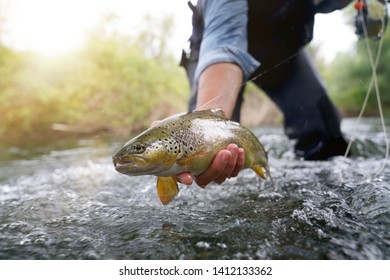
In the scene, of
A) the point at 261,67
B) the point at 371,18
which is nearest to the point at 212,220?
the point at 261,67

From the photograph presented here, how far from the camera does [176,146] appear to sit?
113 cm

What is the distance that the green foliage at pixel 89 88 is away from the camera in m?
9.84

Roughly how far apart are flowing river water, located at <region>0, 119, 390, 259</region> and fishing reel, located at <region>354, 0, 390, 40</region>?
88 centimetres

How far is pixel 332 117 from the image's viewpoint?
2.62m

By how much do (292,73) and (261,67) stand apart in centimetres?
35

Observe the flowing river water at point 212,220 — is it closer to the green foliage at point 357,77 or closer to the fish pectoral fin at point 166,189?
the fish pectoral fin at point 166,189

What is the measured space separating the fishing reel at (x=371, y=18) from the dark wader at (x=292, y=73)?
30 centimetres

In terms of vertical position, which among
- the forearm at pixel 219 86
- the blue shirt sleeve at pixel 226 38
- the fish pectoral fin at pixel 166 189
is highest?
the blue shirt sleeve at pixel 226 38

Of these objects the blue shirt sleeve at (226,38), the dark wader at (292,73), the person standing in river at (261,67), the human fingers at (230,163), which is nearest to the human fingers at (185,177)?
the person standing in river at (261,67)

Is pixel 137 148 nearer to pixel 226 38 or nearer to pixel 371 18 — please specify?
pixel 226 38

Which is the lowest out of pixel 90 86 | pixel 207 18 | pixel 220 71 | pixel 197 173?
pixel 197 173

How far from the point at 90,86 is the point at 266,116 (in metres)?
5.52
